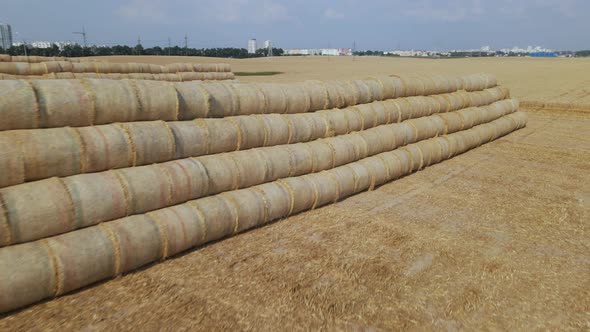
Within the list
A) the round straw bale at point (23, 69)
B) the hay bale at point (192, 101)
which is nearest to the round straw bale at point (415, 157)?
the hay bale at point (192, 101)

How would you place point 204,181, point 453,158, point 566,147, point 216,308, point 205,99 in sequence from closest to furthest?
point 216,308 < point 204,181 < point 205,99 < point 453,158 < point 566,147

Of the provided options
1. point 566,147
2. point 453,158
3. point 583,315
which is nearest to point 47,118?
point 583,315

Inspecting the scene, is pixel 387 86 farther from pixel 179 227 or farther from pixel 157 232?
pixel 157 232

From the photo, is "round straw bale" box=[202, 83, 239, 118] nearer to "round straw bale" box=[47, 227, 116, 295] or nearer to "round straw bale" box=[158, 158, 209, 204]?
"round straw bale" box=[158, 158, 209, 204]

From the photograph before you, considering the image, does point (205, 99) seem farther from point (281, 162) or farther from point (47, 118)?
point (47, 118)

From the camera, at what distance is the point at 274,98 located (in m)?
8.48

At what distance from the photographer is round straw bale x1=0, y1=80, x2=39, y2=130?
512cm

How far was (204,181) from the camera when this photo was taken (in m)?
6.59

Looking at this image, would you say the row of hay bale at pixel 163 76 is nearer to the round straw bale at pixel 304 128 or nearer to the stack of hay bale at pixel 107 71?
the stack of hay bale at pixel 107 71

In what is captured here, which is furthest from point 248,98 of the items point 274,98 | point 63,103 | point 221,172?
point 63,103

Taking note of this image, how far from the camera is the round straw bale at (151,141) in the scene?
20.0 feet

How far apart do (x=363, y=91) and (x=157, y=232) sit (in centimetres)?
660

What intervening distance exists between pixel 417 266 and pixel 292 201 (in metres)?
2.59

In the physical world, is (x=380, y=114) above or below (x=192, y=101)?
below
